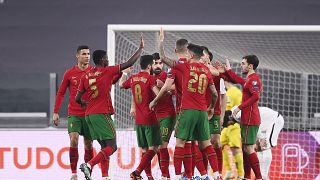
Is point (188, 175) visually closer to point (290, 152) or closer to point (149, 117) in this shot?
point (149, 117)

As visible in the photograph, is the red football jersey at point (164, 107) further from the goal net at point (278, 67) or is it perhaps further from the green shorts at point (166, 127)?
the goal net at point (278, 67)

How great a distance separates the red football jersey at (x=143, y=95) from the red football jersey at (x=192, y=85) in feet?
3.77

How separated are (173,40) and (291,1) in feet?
19.8

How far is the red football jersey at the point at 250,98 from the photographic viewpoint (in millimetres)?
11086

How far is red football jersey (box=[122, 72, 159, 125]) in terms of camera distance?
11.6 m

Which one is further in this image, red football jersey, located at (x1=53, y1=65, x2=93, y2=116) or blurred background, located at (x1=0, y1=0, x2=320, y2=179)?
blurred background, located at (x1=0, y1=0, x2=320, y2=179)

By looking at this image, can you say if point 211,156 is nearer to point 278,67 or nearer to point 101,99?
point 101,99

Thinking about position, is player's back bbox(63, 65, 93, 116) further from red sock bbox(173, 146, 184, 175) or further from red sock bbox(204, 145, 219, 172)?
red sock bbox(204, 145, 219, 172)

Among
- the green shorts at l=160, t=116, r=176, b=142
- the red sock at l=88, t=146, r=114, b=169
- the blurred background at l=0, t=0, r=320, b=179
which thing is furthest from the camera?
the blurred background at l=0, t=0, r=320, b=179

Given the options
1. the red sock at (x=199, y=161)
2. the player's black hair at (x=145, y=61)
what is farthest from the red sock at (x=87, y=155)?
the red sock at (x=199, y=161)

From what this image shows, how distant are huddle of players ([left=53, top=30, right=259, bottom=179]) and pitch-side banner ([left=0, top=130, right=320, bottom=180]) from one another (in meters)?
1.73

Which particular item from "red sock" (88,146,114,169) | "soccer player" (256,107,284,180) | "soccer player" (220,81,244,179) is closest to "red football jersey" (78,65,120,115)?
"red sock" (88,146,114,169)

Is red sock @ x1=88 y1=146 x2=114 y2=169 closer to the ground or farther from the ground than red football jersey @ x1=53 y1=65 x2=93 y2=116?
closer to the ground

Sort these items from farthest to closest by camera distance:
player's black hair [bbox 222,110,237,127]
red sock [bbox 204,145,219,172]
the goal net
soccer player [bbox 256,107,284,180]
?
the goal net < soccer player [bbox 256,107,284,180] < player's black hair [bbox 222,110,237,127] < red sock [bbox 204,145,219,172]
